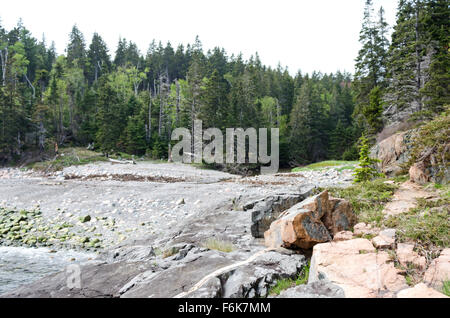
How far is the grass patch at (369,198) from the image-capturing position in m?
5.57

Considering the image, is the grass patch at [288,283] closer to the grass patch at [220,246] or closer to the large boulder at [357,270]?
the large boulder at [357,270]

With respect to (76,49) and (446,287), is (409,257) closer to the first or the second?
(446,287)

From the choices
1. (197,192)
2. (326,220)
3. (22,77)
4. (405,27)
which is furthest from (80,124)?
(326,220)

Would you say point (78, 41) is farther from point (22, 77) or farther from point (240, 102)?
point (240, 102)

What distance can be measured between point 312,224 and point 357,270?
141cm

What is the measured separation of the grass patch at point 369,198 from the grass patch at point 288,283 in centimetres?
206

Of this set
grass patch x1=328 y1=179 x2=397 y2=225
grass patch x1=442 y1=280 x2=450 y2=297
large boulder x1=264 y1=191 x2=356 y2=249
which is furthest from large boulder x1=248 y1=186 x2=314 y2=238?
grass patch x1=442 y1=280 x2=450 y2=297

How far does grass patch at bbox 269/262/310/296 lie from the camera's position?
3672 millimetres

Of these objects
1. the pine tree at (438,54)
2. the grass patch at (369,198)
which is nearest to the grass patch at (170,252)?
the grass patch at (369,198)

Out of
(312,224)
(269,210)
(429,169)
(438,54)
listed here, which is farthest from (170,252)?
(438,54)

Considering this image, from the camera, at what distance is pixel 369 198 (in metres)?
6.65

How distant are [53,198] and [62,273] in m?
10.4

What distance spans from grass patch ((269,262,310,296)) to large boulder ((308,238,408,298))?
255 millimetres
